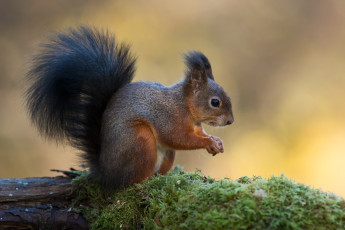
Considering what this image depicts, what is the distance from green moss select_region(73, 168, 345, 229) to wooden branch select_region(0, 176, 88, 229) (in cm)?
6

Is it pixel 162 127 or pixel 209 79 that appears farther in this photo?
pixel 209 79

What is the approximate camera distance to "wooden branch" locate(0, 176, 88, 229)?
6.07 ft

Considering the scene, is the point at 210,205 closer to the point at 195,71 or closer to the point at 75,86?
the point at 195,71

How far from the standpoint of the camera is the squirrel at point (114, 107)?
1.90m

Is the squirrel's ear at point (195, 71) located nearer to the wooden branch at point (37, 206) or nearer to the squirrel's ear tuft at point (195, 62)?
the squirrel's ear tuft at point (195, 62)

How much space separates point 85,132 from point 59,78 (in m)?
0.29

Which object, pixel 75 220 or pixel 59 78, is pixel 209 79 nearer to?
pixel 59 78

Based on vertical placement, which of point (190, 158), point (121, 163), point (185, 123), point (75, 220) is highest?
point (190, 158)

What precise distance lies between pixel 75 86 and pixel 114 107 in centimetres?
23

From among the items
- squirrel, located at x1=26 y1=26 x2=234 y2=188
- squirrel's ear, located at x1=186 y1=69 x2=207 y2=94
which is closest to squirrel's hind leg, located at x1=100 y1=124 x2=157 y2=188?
squirrel, located at x1=26 y1=26 x2=234 y2=188

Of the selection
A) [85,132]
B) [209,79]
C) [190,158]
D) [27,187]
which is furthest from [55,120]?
[190,158]

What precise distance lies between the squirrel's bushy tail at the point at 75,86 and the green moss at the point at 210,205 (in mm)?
251

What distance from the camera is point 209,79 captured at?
2184mm

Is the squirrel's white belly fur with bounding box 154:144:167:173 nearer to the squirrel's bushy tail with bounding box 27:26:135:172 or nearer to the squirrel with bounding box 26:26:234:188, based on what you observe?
the squirrel with bounding box 26:26:234:188
